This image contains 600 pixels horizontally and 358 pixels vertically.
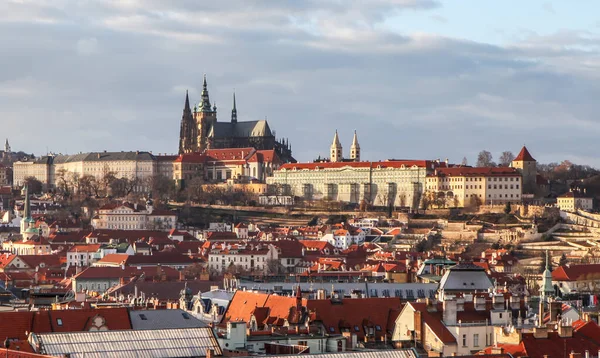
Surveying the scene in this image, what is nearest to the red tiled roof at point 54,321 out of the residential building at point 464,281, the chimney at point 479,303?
the chimney at point 479,303

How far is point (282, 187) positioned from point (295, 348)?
148 m

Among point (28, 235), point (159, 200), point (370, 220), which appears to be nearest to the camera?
point (28, 235)

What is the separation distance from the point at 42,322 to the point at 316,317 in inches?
436

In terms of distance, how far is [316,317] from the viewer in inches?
1834

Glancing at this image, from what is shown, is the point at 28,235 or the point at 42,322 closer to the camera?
the point at 42,322

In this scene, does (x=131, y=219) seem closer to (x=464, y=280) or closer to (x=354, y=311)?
(x=464, y=280)

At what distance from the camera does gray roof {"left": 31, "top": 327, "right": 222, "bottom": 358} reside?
3228 centimetres

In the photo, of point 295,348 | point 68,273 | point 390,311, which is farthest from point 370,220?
point 295,348

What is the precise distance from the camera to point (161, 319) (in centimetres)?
4275

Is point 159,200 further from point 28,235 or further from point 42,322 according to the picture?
point 42,322

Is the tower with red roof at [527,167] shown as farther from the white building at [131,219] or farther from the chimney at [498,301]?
the chimney at [498,301]

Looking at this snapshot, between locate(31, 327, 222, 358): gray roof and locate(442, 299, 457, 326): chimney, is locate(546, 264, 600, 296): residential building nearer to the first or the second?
locate(442, 299, 457, 326): chimney

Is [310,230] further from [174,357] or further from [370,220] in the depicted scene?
[174,357]

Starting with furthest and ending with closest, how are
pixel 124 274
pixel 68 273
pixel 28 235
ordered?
pixel 28 235, pixel 68 273, pixel 124 274
